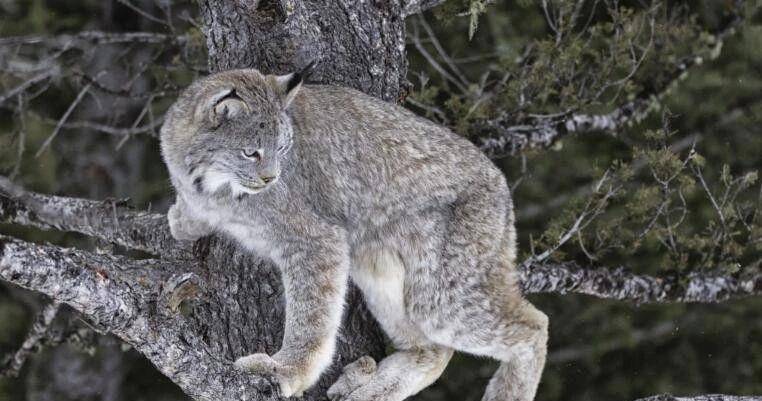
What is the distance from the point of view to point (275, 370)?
527 cm

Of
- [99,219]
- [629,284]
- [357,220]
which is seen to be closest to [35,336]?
[99,219]

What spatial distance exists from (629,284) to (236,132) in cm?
271

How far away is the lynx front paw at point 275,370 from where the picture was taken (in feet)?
17.2

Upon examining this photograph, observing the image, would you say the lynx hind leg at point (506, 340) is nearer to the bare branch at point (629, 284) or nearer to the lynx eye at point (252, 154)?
the bare branch at point (629, 284)

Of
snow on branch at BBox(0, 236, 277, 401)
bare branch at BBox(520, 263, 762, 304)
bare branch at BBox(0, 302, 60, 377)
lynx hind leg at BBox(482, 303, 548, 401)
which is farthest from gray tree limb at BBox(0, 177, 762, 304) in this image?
snow on branch at BBox(0, 236, 277, 401)

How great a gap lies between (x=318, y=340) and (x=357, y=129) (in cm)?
101

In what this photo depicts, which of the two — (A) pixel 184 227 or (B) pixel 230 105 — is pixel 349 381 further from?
(B) pixel 230 105

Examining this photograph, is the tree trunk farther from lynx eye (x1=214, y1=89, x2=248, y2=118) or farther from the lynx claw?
lynx eye (x1=214, y1=89, x2=248, y2=118)

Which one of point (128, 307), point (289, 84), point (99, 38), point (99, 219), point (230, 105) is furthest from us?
point (99, 38)

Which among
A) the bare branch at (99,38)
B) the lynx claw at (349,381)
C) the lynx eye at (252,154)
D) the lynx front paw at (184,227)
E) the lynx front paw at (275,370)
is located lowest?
the lynx claw at (349,381)

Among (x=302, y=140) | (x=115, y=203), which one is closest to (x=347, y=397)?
(x=302, y=140)

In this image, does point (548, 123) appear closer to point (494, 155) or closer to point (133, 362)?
point (494, 155)

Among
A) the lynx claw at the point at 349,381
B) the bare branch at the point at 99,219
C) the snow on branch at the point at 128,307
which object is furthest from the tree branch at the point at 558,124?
the snow on branch at the point at 128,307

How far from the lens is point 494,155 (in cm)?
704
